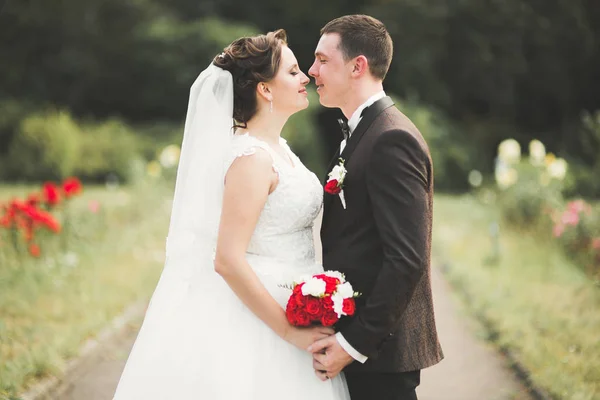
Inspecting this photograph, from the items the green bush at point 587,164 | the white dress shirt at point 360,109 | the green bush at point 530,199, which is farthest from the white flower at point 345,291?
the green bush at point 530,199

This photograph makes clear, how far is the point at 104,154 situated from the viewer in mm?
20531

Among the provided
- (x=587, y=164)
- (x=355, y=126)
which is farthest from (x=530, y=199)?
(x=355, y=126)

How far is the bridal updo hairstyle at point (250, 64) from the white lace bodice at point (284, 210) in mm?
200

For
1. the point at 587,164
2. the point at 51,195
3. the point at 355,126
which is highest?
the point at 355,126

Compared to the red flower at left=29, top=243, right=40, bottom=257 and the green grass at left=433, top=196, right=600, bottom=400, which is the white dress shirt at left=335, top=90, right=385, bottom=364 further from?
the red flower at left=29, top=243, right=40, bottom=257

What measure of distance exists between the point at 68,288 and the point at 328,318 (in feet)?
17.4

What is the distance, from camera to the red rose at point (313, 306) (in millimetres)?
2701

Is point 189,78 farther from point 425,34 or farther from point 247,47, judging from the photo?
point 247,47

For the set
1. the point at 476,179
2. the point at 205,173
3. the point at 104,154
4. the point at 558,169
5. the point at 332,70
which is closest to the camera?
the point at 332,70

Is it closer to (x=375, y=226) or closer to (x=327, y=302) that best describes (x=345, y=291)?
(x=327, y=302)

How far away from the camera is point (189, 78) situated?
25.2 m

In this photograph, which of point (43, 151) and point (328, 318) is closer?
point (328, 318)

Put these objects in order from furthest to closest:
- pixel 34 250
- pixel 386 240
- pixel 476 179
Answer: pixel 476 179 < pixel 34 250 < pixel 386 240

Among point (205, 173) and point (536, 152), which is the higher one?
point (205, 173)
